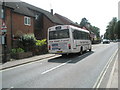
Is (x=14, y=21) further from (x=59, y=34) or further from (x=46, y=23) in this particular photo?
(x=46, y=23)

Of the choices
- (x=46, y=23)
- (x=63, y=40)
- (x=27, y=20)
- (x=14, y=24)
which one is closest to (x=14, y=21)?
(x=14, y=24)

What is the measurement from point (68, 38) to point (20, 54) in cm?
520

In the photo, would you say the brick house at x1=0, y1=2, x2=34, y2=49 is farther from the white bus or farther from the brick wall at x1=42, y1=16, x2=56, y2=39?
the brick wall at x1=42, y1=16, x2=56, y2=39

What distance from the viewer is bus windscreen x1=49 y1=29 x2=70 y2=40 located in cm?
1429

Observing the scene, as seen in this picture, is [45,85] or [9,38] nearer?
[45,85]

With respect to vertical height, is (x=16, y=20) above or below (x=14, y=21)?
above

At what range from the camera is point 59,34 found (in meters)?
14.6

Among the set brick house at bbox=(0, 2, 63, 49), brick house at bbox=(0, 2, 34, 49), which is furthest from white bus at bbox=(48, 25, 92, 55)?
brick house at bbox=(0, 2, 34, 49)

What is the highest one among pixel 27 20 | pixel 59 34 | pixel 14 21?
pixel 27 20

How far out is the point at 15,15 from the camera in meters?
20.5

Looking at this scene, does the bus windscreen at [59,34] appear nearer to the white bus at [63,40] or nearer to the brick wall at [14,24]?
the white bus at [63,40]

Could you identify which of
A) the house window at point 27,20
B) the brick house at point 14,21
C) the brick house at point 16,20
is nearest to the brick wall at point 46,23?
the brick house at point 16,20

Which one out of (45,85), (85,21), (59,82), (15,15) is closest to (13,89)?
(45,85)

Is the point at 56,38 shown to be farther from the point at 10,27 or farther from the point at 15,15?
the point at 15,15
